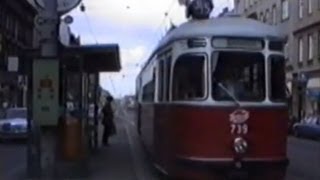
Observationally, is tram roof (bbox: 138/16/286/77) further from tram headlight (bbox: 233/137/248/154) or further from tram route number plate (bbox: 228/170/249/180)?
tram route number plate (bbox: 228/170/249/180)

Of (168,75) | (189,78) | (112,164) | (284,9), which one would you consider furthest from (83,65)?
(284,9)

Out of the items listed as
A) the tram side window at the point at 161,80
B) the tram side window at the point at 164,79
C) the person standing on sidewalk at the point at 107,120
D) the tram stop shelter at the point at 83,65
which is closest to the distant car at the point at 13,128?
the person standing on sidewalk at the point at 107,120

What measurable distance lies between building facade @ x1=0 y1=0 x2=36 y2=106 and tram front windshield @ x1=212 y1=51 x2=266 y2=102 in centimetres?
4383

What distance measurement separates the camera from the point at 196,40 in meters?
15.3

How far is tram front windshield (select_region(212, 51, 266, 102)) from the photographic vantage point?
15.0 metres

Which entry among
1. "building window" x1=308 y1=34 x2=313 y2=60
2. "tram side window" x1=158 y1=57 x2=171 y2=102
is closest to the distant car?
"tram side window" x1=158 y1=57 x2=171 y2=102

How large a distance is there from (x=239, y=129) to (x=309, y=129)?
1247 inches

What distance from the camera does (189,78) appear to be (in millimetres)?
15305

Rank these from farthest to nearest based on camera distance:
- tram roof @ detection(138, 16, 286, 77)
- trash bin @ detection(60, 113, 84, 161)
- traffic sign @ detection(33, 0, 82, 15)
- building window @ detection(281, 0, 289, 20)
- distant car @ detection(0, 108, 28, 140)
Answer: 1. building window @ detection(281, 0, 289, 20)
2. distant car @ detection(0, 108, 28, 140)
3. trash bin @ detection(60, 113, 84, 161)
4. traffic sign @ detection(33, 0, 82, 15)
5. tram roof @ detection(138, 16, 286, 77)

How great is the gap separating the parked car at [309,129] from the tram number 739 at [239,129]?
3026 cm

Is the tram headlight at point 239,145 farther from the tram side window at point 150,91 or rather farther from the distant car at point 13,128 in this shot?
the distant car at point 13,128

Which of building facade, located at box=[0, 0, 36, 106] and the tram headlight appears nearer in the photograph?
the tram headlight

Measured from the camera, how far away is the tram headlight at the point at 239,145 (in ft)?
48.8

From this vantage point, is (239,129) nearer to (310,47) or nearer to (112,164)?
(112,164)
